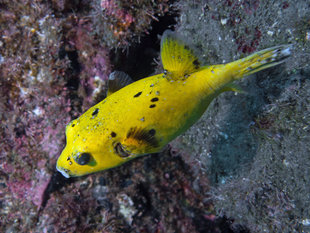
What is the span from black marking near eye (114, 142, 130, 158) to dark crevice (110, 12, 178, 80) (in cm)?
212

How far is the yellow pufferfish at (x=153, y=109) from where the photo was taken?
209 cm

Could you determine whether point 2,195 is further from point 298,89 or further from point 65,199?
point 298,89

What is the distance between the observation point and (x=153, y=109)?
6.95 feet

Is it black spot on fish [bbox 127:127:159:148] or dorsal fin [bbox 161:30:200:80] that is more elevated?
dorsal fin [bbox 161:30:200:80]

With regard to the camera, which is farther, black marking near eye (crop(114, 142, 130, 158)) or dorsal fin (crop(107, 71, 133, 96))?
dorsal fin (crop(107, 71, 133, 96))

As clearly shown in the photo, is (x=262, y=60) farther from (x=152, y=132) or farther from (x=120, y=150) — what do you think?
(x=120, y=150)

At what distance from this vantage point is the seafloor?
307 cm

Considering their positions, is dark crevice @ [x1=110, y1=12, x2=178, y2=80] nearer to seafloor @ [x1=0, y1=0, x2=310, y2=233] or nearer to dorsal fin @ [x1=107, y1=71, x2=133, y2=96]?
seafloor @ [x1=0, y1=0, x2=310, y2=233]

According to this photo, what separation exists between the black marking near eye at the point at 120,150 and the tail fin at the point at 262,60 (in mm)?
1438

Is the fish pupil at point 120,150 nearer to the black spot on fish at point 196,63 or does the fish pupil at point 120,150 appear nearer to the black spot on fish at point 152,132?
the black spot on fish at point 152,132

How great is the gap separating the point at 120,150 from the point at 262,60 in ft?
5.64

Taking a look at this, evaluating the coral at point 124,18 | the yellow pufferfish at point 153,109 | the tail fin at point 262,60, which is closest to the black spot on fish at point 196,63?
the yellow pufferfish at point 153,109

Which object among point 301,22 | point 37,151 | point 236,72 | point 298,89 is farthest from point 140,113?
point 37,151

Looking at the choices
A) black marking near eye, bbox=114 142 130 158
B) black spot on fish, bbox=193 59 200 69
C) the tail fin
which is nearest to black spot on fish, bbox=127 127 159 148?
black marking near eye, bbox=114 142 130 158
